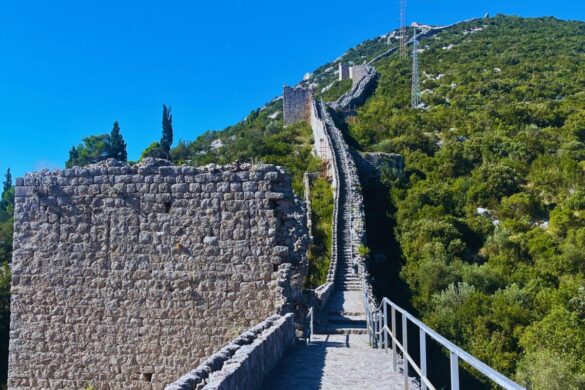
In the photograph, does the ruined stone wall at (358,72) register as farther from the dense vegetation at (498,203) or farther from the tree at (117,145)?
the tree at (117,145)

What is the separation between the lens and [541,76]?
186ft

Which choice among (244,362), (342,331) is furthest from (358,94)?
(244,362)

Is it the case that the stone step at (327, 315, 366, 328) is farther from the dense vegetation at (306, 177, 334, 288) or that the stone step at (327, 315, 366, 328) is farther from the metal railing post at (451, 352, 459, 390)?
the metal railing post at (451, 352, 459, 390)

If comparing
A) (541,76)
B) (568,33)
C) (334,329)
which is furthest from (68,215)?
(568,33)

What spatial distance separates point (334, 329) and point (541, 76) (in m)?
52.7

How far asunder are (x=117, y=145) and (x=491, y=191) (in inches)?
1347

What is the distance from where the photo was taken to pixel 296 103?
5172 centimetres

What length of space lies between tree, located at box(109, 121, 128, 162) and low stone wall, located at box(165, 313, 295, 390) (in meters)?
46.8

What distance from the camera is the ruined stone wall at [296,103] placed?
5134 cm

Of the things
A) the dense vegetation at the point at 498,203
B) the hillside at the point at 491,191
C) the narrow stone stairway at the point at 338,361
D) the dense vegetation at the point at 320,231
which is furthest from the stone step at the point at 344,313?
the dense vegetation at the point at 320,231

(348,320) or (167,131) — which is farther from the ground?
(167,131)

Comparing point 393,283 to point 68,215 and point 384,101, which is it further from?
point 384,101

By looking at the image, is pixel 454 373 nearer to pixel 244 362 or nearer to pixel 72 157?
pixel 244 362

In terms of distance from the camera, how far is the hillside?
18.4 meters
